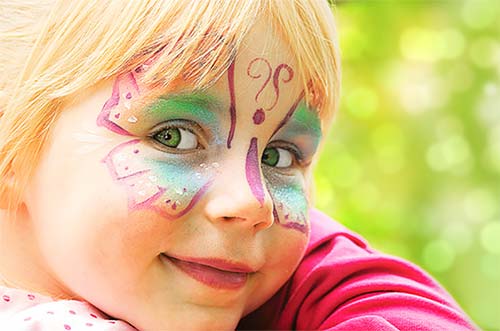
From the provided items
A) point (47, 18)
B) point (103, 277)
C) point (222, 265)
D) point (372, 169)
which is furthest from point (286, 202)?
point (372, 169)

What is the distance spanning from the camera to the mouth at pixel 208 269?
83 centimetres

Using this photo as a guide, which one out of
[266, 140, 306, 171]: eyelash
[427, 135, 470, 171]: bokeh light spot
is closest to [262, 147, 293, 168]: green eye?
[266, 140, 306, 171]: eyelash

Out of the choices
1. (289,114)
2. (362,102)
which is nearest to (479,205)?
(362,102)

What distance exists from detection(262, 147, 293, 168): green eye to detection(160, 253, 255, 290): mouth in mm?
126

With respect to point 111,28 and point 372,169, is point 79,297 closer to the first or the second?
point 111,28

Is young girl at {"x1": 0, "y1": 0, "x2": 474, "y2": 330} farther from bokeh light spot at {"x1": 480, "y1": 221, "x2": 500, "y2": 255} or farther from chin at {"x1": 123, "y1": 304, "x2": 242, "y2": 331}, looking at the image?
bokeh light spot at {"x1": 480, "y1": 221, "x2": 500, "y2": 255}

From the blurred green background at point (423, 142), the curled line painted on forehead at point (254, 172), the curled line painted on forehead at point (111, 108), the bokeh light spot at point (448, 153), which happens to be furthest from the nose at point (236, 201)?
the bokeh light spot at point (448, 153)

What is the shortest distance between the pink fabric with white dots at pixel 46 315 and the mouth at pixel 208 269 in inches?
3.3

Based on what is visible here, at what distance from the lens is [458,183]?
2.52 metres

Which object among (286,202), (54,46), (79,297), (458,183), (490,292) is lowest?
(490,292)

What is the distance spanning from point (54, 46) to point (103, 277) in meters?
0.24

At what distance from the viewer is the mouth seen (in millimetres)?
832

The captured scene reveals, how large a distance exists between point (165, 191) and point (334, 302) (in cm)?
27

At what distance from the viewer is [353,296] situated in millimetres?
958
